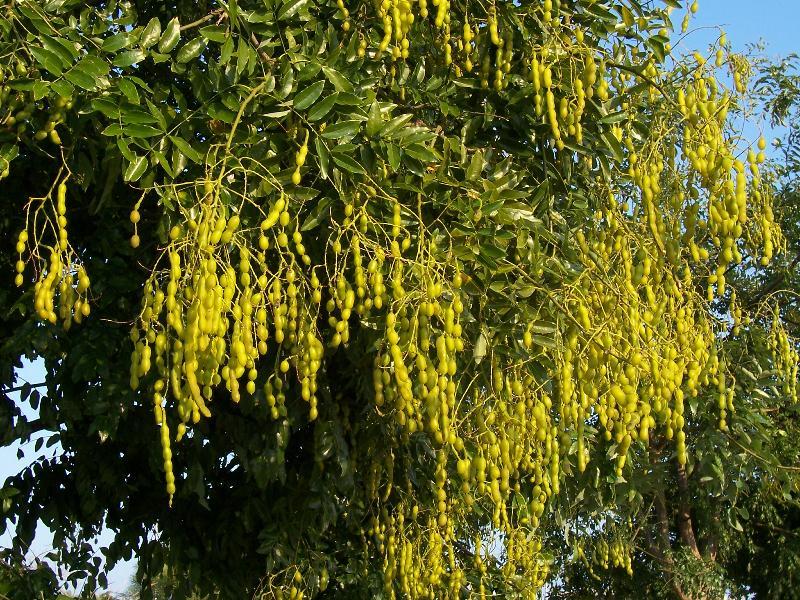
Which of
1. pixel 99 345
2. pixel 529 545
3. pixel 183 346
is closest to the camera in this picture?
pixel 183 346

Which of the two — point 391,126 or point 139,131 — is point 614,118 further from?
point 139,131

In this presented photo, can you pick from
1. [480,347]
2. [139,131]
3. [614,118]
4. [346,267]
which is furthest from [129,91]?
[614,118]

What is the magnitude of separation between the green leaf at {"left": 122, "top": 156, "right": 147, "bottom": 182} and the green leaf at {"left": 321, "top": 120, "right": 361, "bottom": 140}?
0.44 meters

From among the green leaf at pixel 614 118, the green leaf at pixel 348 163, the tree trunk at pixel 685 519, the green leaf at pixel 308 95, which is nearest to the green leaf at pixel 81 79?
the green leaf at pixel 308 95

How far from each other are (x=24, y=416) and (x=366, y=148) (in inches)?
61.5

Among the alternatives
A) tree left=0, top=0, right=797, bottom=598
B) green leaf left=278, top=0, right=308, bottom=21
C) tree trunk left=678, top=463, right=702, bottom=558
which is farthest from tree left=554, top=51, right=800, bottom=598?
green leaf left=278, top=0, right=308, bottom=21

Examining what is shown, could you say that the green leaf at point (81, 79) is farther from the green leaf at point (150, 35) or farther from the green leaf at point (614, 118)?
the green leaf at point (614, 118)

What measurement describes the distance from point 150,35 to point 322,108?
50 cm

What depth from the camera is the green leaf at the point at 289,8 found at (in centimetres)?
295

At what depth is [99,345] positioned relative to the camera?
3.29 meters

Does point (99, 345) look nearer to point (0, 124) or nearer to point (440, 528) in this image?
point (0, 124)

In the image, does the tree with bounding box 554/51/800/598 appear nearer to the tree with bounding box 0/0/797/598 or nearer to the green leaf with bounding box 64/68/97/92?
the tree with bounding box 0/0/797/598

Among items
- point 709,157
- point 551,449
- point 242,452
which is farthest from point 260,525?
point 709,157

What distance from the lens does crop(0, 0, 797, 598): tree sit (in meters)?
2.54
